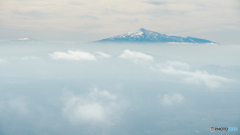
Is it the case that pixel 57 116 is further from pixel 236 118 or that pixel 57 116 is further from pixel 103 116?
pixel 236 118

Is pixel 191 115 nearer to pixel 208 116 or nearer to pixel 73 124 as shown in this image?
pixel 208 116

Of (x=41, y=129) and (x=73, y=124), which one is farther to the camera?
(x=73, y=124)

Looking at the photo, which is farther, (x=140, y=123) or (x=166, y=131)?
(x=140, y=123)

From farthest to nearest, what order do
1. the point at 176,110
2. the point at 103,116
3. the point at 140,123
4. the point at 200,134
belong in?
the point at 176,110 → the point at 103,116 → the point at 140,123 → the point at 200,134

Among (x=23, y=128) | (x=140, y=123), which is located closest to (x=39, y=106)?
(x=23, y=128)

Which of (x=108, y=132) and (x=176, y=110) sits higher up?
(x=108, y=132)

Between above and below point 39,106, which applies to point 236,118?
below

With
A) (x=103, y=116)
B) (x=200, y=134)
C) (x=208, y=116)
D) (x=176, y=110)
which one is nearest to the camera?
(x=200, y=134)

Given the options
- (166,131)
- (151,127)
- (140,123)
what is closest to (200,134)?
(166,131)

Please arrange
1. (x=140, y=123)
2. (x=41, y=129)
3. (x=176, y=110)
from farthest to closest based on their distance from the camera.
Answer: (x=176, y=110) → (x=140, y=123) → (x=41, y=129)
